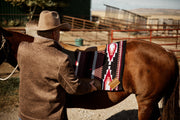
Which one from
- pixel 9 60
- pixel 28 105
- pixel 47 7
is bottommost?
pixel 28 105

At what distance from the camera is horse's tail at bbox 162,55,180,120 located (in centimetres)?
201

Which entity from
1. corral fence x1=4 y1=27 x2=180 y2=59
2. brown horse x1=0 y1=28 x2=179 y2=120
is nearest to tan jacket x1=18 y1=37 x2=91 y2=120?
brown horse x1=0 y1=28 x2=179 y2=120

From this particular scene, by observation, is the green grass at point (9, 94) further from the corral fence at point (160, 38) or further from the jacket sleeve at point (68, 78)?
the corral fence at point (160, 38)

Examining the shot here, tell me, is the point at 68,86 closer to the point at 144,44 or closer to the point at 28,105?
the point at 28,105

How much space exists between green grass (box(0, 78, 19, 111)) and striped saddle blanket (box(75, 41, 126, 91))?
226cm

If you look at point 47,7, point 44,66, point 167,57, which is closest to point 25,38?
point 44,66

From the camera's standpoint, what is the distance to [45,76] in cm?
141

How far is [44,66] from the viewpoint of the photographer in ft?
4.55

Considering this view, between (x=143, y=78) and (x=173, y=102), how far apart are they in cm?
56

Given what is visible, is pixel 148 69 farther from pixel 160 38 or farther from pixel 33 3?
pixel 33 3

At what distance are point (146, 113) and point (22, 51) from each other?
5.56 ft

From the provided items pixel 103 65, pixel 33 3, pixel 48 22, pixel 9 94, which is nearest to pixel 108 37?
pixel 9 94

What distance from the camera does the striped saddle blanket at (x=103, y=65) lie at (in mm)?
1934

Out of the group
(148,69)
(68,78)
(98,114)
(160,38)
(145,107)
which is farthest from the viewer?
(160,38)
